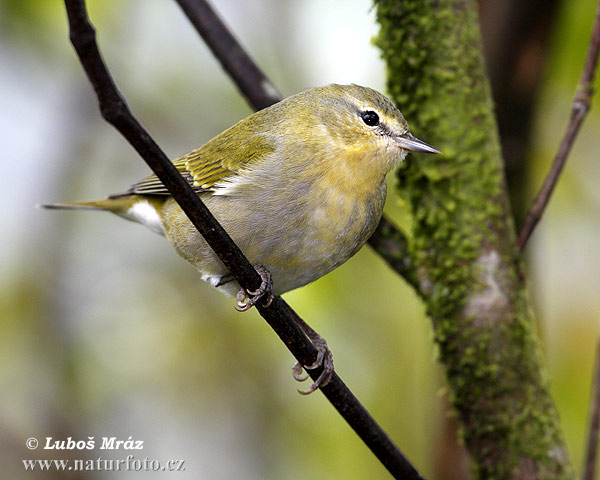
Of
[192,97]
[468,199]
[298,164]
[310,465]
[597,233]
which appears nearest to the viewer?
[298,164]

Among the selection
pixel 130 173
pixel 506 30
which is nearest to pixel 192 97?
pixel 130 173

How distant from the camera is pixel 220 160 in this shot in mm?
3336

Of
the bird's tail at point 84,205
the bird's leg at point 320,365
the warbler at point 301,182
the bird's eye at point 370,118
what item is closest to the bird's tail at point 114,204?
the bird's tail at point 84,205

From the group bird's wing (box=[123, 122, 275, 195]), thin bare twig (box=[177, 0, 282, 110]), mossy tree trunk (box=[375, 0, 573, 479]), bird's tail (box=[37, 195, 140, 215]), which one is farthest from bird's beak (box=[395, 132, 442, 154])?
bird's tail (box=[37, 195, 140, 215])

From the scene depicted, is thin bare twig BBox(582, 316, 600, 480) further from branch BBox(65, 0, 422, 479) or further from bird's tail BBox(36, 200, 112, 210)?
bird's tail BBox(36, 200, 112, 210)

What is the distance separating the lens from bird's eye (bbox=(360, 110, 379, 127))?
3164mm

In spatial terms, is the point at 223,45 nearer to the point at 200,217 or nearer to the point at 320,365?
the point at 320,365

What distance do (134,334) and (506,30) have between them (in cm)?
347

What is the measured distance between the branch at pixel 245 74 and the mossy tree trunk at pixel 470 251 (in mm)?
187

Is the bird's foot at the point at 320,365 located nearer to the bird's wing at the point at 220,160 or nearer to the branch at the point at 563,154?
the bird's wing at the point at 220,160

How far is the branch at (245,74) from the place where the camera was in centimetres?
358

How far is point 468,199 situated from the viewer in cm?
327

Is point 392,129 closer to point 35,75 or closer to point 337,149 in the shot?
point 337,149

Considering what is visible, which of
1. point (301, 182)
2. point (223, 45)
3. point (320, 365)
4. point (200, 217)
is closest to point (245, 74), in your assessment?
point (223, 45)
